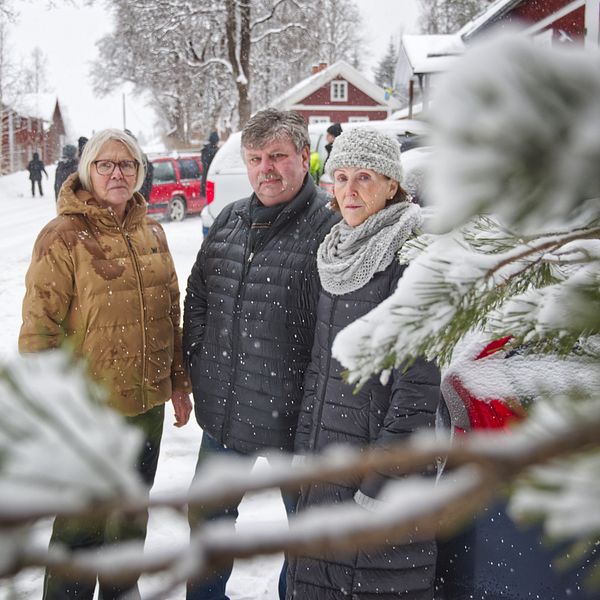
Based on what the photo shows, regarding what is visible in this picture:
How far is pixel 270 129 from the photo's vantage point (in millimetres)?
2611

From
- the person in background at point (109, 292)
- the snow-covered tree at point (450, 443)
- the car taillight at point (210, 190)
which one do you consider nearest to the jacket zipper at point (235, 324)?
the person in background at point (109, 292)

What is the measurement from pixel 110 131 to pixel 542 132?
265 cm

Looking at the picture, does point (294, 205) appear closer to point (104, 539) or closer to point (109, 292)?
point (109, 292)

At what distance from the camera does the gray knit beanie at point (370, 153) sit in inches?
90.1

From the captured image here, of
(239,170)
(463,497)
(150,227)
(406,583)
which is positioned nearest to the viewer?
(463,497)

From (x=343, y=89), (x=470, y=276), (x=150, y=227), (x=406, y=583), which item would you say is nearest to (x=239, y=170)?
(x=150, y=227)

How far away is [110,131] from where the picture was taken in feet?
9.00

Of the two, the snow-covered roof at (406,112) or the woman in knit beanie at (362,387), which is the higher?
the snow-covered roof at (406,112)

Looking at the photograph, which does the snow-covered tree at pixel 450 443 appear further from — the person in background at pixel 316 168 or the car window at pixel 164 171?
the car window at pixel 164 171

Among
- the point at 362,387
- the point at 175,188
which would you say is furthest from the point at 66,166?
the point at 362,387

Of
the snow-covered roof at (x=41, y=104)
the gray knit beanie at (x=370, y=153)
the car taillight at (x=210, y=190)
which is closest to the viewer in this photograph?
the gray knit beanie at (x=370, y=153)

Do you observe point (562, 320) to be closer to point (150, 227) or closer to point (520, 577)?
point (520, 577)

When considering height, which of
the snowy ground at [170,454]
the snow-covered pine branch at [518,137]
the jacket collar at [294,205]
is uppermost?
the snow-covered pine branch at [518,137]

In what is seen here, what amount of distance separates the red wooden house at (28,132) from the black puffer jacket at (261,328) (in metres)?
38.3
